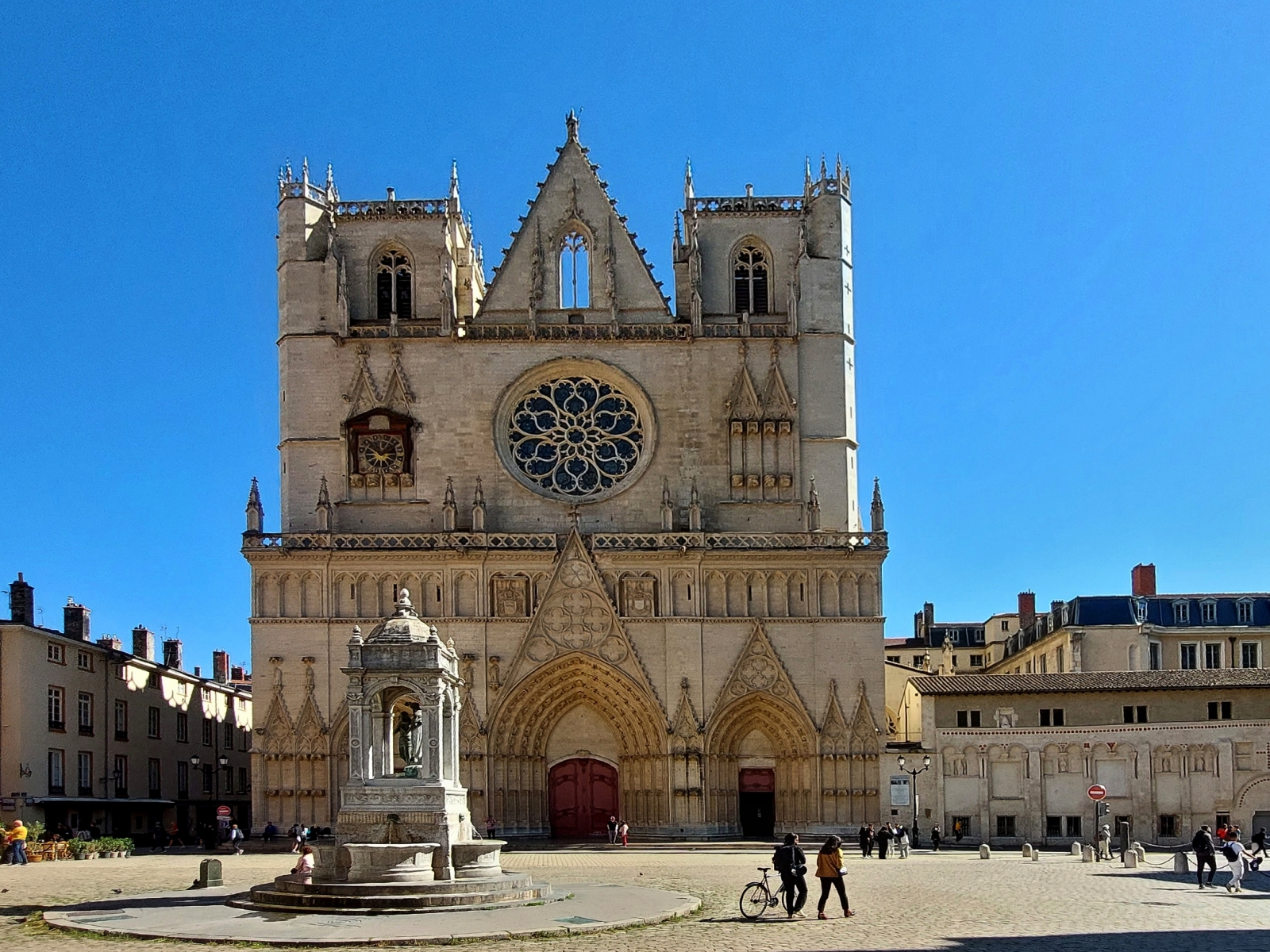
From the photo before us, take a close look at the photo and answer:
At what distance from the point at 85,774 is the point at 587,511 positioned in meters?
19.7

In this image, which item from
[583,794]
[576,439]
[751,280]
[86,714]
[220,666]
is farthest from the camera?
[220,666]

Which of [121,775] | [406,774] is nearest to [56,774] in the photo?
[121,775]

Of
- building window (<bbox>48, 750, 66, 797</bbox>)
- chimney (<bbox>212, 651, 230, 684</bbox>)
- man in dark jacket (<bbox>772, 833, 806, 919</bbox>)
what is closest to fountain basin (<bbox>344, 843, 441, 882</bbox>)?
man in dark jacket (<bbox>772, 833, 806, 919</bbox>)

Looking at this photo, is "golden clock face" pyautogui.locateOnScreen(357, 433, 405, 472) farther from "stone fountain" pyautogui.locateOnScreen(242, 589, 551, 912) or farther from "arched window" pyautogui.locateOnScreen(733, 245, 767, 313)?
"stone fountain" pyautogui.locateOnScreen(242, 589, 551, 912)

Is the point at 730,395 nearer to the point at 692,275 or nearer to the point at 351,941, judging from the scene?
the point at 692,275

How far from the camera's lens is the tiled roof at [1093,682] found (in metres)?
58.1

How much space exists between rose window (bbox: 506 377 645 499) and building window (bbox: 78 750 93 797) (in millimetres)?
18129

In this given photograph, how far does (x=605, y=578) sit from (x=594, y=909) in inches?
1116

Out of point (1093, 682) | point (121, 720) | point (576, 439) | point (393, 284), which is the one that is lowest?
point (121, 720)

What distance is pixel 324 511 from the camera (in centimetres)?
5612

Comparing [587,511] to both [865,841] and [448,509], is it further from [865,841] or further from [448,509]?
[865,841]

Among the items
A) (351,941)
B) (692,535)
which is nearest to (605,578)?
(692,535)

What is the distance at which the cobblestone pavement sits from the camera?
77.2 ft

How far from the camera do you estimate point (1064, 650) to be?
73.9 meters
